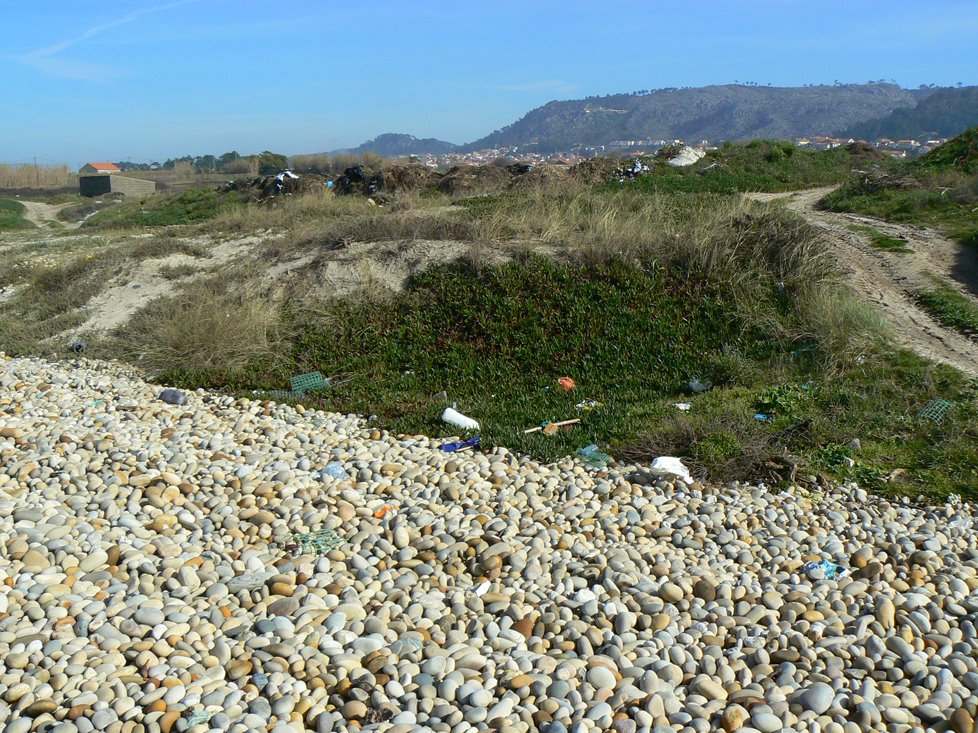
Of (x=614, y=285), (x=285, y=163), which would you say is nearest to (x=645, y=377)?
(x=614, y=285)

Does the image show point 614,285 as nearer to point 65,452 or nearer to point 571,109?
point 65,452

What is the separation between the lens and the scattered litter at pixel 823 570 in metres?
4.61

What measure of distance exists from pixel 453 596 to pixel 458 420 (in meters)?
2.63

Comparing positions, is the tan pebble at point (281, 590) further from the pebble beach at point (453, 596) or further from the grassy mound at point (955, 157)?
the grassy mound at point (955, 157)

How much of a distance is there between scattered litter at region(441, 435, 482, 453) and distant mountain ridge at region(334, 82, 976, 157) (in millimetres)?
73821

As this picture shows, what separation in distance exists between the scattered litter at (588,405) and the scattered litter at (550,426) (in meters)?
0.24

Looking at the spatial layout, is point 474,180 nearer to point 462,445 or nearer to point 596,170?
point 596,170

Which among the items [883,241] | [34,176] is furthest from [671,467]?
[34,176]

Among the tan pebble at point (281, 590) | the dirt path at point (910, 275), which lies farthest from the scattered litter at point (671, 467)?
the dirt path at point (910, 275)

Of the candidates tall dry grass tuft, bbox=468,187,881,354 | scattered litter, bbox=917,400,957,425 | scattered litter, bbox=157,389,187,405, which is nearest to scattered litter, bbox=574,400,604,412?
tall dry grass tuft, bbox=468,187,881,354

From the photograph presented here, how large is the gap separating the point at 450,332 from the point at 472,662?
554 cm

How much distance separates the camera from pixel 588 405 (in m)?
7.25

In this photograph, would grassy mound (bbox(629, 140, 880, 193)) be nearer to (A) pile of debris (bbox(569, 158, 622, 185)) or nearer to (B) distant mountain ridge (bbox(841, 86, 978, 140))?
(A) pile of debris (bbox(569, 158, 622, 185))

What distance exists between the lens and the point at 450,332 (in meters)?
9.00
